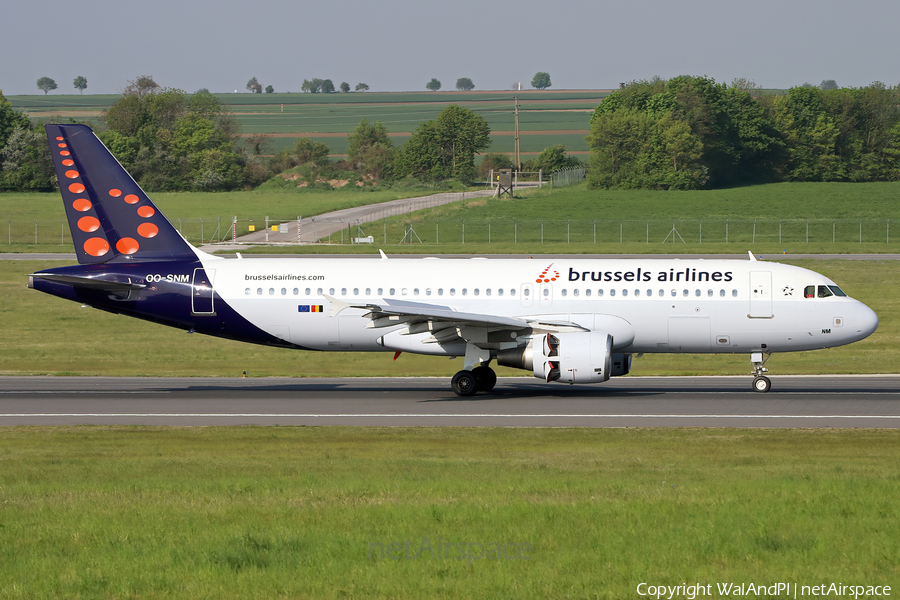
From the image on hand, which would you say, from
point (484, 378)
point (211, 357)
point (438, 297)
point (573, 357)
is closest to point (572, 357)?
point (573, 357)

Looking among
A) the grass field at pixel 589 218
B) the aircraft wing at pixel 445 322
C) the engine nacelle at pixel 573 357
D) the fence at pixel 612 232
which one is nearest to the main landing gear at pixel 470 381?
the aircraft wing at pixel 445 322

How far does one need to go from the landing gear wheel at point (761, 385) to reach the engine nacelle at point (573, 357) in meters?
5.10

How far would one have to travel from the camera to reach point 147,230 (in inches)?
1230

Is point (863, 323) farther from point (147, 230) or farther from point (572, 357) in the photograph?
point (147, 230)

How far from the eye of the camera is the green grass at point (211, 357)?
1453 inches

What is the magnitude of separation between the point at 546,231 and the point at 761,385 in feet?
209

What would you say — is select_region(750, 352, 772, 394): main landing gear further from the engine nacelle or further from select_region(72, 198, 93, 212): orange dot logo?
select_region(72, 198, 93, 212): orange dot logo

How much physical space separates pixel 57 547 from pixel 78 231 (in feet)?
70.2

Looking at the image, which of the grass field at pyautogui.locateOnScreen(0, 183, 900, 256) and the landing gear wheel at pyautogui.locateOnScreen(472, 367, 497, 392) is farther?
the grass field at pyautogui.locateOnScreen(0, 183, 900, 256)

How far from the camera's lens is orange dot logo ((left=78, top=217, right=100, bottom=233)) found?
3105cm

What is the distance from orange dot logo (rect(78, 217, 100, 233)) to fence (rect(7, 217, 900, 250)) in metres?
52.6

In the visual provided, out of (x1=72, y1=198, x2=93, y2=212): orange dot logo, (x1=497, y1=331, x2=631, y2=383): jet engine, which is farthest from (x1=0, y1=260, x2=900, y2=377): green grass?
(x1=72, y1=198, x2=93, y2=212): orange dot logo

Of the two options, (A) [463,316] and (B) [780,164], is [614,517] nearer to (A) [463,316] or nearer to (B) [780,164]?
(A) [463,316]

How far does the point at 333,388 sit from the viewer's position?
1262 inches
